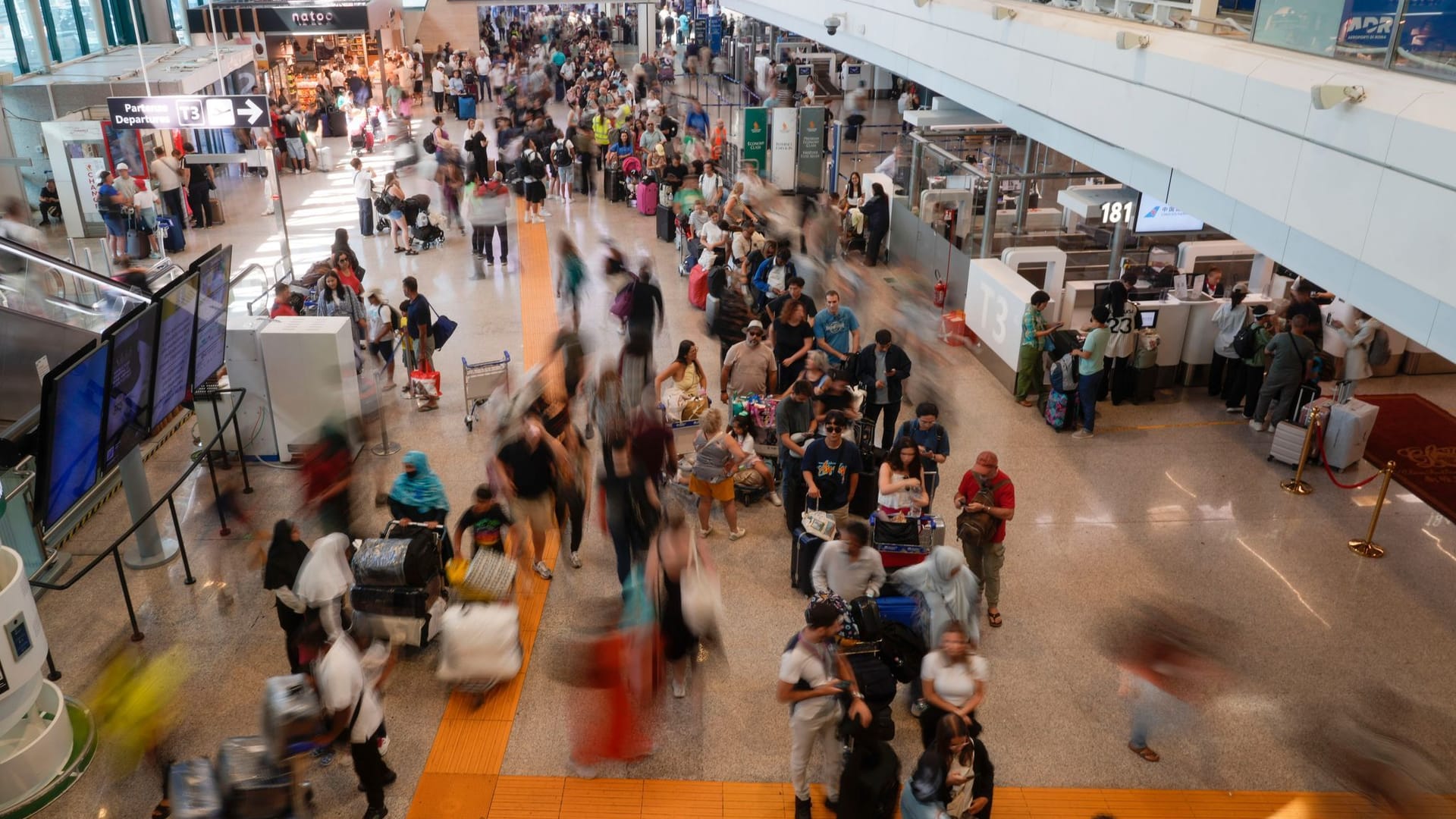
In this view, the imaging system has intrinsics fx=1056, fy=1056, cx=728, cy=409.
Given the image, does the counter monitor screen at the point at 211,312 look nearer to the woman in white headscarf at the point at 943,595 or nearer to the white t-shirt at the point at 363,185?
the woman in white headscarf at the point at 943,595

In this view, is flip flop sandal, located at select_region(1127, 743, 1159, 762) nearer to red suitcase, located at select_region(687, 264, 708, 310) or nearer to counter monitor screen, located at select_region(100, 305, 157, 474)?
counter monitor screen, located at select_region(100, 305, 157, 474)

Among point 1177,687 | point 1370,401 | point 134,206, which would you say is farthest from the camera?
point 134,206

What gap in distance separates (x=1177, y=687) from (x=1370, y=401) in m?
7.37

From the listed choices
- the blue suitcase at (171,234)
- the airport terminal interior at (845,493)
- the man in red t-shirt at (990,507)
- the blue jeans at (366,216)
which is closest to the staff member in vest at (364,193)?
the blue jeans at (366,216)

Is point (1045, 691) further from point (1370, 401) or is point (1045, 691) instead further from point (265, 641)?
point (1370, 401)

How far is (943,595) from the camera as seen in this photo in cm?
626

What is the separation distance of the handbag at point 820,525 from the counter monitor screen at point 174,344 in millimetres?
4703

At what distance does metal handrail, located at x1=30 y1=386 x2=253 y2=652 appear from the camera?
277 inches

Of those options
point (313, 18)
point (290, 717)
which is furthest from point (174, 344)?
point (313, 18)

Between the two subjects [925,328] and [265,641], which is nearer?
[265,641]

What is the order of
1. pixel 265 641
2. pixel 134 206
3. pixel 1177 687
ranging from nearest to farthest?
pixel 1177 687 < pixel 265 641 < pixel 134 206

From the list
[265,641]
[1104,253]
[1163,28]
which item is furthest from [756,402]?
[1104,253]

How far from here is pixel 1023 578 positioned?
315 inches

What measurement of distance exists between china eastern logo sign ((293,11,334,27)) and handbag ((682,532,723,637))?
80.7 feet
